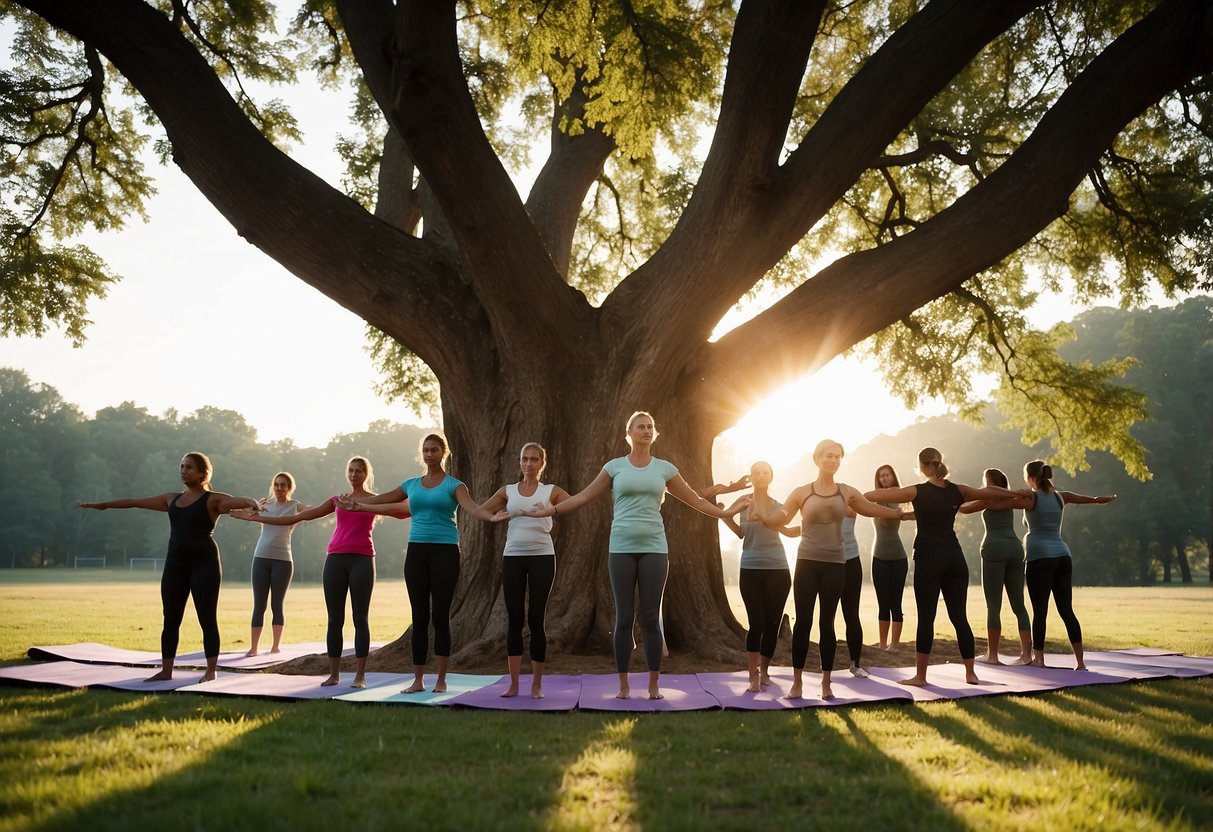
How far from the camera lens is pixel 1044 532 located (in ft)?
29.2

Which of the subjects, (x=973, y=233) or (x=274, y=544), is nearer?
(x=973, y=233)

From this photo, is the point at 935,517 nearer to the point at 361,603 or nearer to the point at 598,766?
the point at 598,766

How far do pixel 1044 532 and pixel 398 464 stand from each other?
298 feet

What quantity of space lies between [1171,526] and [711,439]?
50.9 m

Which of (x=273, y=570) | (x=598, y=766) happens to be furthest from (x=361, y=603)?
(x=273, y=570)

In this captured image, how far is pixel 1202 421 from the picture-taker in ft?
173

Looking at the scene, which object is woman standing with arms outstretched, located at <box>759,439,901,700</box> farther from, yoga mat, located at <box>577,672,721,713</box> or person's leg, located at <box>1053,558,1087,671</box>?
person's leg, located at <box>1053,558,1087,671</box>

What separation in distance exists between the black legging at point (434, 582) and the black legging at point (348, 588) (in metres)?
0.51

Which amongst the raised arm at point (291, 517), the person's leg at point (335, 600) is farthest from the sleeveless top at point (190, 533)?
the person's leg at point (335, 600)

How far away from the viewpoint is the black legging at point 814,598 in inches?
274

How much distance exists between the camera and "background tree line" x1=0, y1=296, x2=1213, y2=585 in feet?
169

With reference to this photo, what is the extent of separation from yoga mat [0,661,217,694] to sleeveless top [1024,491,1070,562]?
847 cm

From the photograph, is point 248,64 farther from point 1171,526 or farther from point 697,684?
point 1171,526

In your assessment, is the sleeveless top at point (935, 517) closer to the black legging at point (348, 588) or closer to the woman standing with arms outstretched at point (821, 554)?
the woman standing with arms outstretched at point (821, 554)
